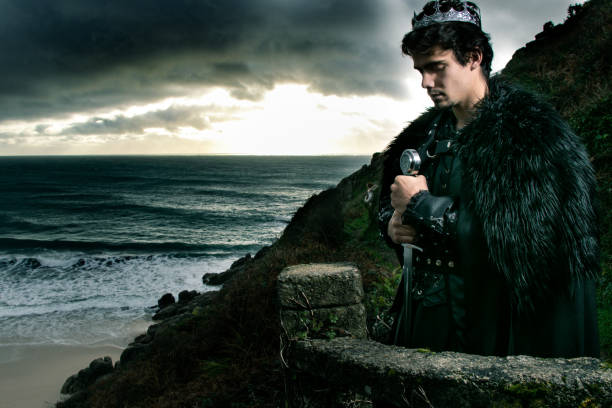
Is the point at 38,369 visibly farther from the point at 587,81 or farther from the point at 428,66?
the point at 587,81

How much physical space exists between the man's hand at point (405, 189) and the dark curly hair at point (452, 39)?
56 cm

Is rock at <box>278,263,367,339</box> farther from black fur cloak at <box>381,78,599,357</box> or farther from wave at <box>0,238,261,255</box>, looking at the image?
wave at <box>0,238,261,255</box>

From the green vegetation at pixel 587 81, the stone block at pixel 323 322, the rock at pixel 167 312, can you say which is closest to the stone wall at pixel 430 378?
the stone block at pixel 323 322

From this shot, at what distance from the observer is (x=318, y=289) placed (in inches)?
99.3

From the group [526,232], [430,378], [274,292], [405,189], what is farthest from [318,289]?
[274,292]

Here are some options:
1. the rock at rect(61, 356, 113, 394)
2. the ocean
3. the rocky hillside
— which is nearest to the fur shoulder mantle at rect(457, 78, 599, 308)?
the rocky hillside

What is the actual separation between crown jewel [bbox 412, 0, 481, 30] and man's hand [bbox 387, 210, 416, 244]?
87cm

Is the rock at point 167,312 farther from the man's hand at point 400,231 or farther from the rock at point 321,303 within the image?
the man's hand at point 400,231

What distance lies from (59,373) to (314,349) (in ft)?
39.5

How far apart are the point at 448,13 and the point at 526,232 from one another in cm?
101

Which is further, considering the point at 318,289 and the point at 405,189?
the point at 318,289

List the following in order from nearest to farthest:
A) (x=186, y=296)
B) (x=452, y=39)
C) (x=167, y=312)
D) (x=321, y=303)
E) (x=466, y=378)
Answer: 1. (x=466, y=378)
2. (x=452, y=39)
3. (x=321, y=303)
4. (x=167, y=312)
5. (x=186, y=296)

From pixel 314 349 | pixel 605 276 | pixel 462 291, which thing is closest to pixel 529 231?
pixel 462 291

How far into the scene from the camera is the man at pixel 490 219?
1.48 metres
